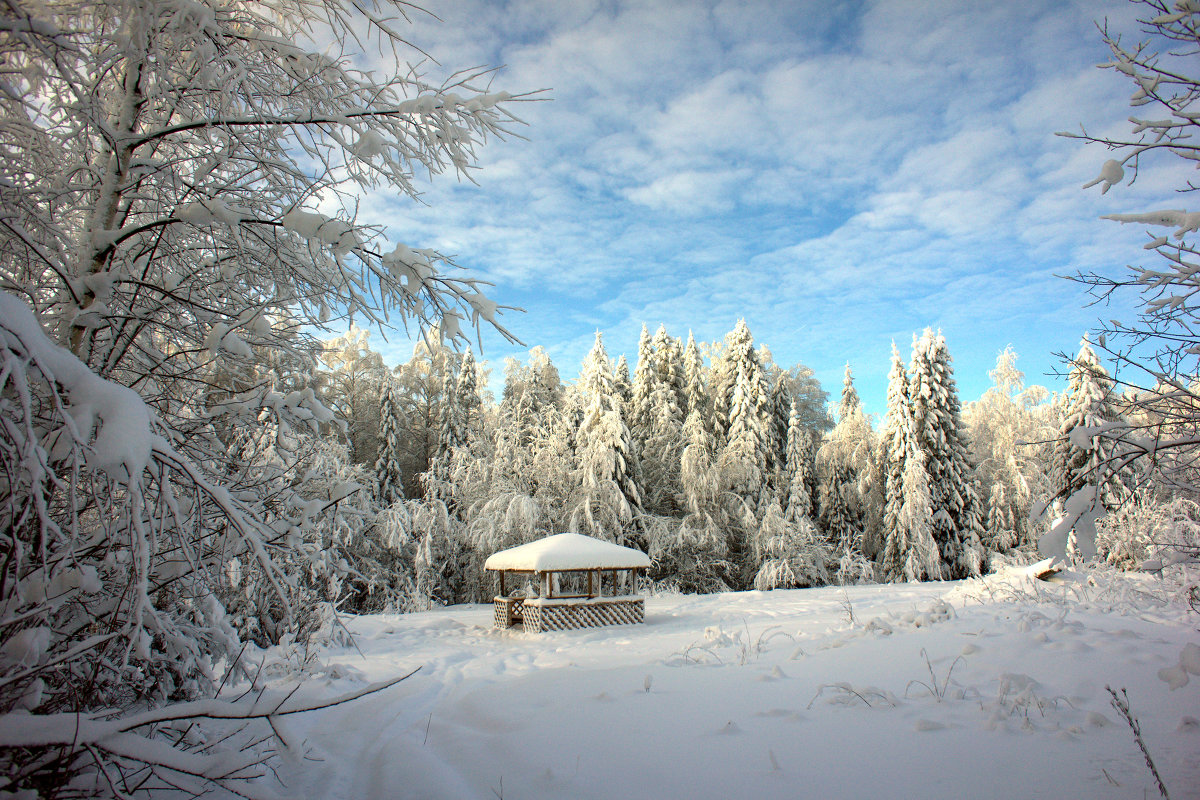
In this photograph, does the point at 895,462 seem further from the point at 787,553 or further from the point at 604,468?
the point at 604,468

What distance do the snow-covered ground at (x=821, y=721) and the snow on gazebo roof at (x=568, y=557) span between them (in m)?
6.33

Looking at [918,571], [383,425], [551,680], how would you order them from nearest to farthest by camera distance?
[551,680] < [918,571] < [383,425]

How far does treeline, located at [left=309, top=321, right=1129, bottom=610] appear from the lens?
20.8 metres

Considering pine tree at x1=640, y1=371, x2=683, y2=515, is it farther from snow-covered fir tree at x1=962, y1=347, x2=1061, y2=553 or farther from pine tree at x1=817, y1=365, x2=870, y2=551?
snow-covered fir tree at x1=962, y1=347, x2=1061, y2=553

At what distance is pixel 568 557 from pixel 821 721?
10.3 metres

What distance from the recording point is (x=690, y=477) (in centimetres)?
2181

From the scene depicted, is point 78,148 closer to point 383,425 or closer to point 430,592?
point 430,592

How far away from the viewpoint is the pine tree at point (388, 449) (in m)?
23.1

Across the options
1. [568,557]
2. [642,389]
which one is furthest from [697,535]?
[568,557]

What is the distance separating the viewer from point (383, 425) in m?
23.7

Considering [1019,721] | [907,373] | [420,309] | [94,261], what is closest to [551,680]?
[1019,721]

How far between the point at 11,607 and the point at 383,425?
912 inches

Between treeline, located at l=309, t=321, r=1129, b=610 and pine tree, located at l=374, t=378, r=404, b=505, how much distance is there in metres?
0.07

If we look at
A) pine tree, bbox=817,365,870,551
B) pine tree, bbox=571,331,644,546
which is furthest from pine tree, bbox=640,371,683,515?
pine tree, bbox=817,365,870,551
